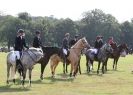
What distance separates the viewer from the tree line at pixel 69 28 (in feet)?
438

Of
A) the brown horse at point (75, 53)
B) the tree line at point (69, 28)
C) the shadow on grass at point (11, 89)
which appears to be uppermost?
the tree line at point (69, 28)

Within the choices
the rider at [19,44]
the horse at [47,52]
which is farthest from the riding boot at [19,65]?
the horse at [47,52]

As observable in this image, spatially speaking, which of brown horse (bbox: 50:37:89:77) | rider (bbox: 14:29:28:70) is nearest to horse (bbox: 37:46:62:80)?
brown horse (bbox: 50:37:89:77)

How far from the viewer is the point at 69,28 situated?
14112 cm

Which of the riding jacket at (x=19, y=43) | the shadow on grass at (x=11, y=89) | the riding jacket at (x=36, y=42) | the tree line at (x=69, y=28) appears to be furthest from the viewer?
the tree line at (x=69, y=28)

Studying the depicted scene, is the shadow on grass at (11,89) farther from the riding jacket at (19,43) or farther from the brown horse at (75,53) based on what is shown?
the brown horse at (75,53)

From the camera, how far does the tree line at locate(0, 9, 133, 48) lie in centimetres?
13350

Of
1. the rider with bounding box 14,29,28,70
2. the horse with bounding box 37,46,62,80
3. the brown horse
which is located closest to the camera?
the rider with bounding box 14,29,28,70

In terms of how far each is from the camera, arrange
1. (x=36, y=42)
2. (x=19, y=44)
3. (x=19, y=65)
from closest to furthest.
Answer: (x=19, y=65), (x=19, y=44), (x=36, y=42)

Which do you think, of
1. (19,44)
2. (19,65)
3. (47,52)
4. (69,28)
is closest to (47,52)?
(47,52)

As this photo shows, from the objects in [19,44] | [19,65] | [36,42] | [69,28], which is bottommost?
[19,65]

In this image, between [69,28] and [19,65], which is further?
[69,28]

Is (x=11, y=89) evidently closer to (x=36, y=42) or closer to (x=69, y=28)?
(x=36, y=42)

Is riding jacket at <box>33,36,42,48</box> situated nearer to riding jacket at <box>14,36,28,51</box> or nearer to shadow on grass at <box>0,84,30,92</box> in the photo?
riding jacket at <box>14,36,28,51</box>
